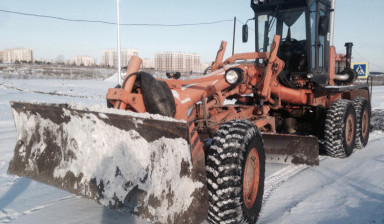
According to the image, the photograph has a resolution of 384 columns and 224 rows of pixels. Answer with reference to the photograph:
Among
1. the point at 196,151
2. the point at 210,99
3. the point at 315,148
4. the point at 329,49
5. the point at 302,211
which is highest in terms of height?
the point at 329,49

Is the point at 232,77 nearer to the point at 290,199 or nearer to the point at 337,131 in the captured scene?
the point at 290,199

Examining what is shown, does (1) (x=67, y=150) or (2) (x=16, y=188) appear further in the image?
(2) (x=16, y=188)

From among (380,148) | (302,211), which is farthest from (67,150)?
(380,148)

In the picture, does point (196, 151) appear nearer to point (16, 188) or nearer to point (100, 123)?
point (100, 123)

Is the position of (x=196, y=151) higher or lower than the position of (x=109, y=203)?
higher

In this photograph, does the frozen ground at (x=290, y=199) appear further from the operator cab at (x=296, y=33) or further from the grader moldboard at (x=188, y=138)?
the operator cab at (x=296, y=33)

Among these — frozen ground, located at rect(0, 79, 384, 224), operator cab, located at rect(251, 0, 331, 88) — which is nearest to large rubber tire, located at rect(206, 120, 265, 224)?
frozen ground, located at rect(0, 79, 384, 224)

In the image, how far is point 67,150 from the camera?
3744 mm

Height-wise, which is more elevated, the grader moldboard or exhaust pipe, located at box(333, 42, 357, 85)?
exhaust pipe, located at box(333, 42, 357, 85)

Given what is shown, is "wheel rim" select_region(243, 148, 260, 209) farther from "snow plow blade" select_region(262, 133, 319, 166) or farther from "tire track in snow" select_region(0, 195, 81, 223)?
"tire track in snow" select_region(0, 195, 81, 223)

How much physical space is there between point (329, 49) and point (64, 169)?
554cm

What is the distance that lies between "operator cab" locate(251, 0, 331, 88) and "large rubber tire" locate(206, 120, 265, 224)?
122 inches

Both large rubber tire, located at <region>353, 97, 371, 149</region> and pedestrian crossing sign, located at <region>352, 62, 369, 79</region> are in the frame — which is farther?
pedestrian crossing sign, located at <region>352, 62, 369, 79</region>

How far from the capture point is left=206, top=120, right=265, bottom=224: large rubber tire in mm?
2842
